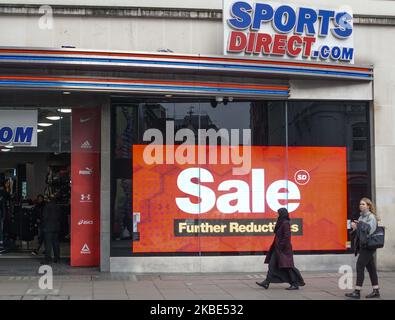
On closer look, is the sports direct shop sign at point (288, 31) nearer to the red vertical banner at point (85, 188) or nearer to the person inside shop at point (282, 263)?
the red vertical banner at point (85, 188)

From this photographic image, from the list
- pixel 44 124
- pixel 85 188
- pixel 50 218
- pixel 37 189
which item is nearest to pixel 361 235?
pixel 85 188

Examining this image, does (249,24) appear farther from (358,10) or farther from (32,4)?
(32,4)

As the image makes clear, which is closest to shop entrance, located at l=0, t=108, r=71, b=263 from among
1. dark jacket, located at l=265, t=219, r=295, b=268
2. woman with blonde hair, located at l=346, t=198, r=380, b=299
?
dark jacket, located at l=265, t=219, r=295, b=268

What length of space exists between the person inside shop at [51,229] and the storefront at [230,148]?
0.72 metres

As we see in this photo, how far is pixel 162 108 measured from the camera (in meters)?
14.1

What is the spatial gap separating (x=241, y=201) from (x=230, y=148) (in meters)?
1.32

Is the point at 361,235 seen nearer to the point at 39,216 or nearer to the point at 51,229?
the point at 51,229

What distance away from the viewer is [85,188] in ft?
48.1

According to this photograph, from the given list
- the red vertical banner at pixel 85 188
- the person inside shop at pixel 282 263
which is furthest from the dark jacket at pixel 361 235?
the red vertical banner at pixel 85 188

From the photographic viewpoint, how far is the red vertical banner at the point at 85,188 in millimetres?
14469

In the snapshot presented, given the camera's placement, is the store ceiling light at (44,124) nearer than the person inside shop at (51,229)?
Yes

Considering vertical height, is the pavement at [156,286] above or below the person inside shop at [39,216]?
below

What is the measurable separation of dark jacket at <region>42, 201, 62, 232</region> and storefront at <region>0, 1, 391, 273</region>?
706 millimetres

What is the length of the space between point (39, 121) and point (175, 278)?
4.95 metres
